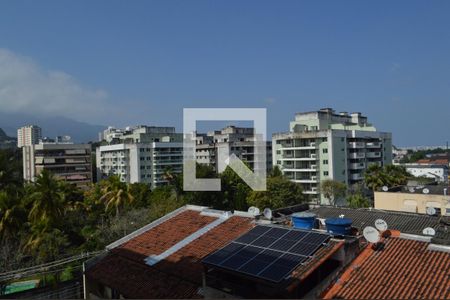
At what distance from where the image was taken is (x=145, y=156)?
70.2m

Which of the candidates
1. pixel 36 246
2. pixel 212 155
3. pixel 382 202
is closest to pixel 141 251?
pixel 36 246

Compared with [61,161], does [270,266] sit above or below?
below

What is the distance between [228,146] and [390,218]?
167 feet

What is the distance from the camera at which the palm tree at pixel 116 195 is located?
3156 centimetres

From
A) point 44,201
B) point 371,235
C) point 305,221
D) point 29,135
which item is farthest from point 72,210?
point 29,135

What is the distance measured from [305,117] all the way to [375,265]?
56.6m

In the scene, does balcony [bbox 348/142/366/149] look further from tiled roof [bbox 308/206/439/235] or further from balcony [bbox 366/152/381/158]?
tiled roof [bbox 308/206/439/235]

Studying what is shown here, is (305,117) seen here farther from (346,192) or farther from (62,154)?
(62,154)

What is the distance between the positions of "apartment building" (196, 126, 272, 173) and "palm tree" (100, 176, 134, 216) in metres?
35.1

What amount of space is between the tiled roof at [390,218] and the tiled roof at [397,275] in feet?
27.8

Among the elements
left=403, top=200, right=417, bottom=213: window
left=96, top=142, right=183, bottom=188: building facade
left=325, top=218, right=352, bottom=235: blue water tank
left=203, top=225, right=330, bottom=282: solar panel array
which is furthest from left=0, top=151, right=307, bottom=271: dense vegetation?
left=96, top=142, right=183, bottom=188: building facade

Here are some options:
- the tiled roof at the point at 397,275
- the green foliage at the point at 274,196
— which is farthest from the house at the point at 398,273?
the green foliage at the point at 274,196

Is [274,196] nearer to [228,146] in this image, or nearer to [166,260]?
[166,260]

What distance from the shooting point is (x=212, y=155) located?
75.2 m
